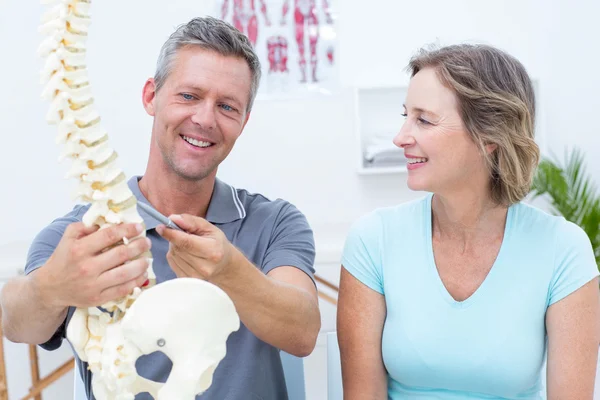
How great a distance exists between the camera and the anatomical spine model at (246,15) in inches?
129

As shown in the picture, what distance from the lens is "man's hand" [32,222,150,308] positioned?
2.95 feet

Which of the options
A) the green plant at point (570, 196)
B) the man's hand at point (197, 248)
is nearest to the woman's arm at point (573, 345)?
the man's hand at point (197, 248)

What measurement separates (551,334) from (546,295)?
0.08m

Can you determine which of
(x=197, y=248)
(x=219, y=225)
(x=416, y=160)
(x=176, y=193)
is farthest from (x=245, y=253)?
(x=197, y=248)

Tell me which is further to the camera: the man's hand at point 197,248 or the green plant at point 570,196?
the green plant at point 570,196

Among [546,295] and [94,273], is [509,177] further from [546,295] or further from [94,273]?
[94,273]

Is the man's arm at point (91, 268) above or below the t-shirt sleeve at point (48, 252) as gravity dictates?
above

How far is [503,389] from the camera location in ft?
4.77

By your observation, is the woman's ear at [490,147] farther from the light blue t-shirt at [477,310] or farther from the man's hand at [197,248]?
the man's hand at [197,248]

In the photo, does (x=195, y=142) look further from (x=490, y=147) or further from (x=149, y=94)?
(x=490, y=147)

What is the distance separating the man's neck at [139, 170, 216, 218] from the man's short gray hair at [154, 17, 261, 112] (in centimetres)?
20

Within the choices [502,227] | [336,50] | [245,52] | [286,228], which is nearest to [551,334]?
[502,227]

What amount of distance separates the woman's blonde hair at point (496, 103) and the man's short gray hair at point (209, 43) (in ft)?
1.19

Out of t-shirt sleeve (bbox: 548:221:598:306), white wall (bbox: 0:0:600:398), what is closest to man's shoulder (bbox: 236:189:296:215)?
t-shirt sleeve (bbox: 548:221:598:306)
